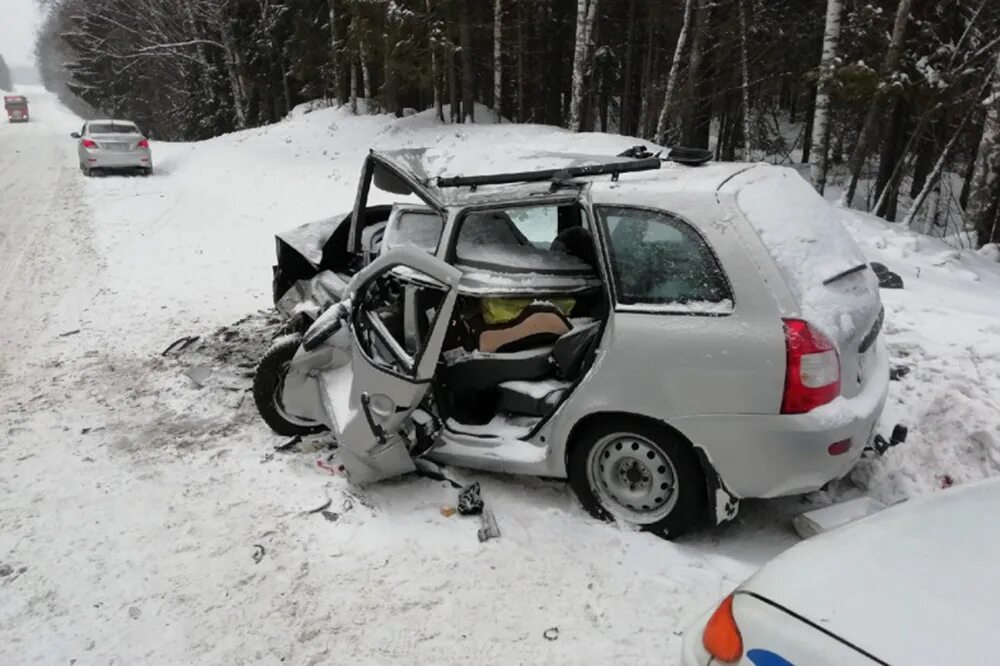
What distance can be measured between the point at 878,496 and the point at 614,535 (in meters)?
1.54

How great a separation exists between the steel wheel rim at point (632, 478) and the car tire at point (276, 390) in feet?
7.10

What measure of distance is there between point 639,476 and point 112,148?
18486mm

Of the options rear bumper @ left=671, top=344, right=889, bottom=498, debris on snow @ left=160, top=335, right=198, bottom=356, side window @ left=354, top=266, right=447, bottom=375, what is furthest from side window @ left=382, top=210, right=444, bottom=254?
debris on snow @ left=160, top=335, right=198, bottom=356

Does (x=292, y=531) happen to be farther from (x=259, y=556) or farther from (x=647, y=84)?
(x=647, y=84)

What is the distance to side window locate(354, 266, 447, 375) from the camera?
375 centimetres

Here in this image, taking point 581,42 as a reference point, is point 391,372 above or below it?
below

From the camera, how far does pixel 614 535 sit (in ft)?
11.3

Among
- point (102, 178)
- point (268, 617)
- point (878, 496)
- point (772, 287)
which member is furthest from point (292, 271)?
point (102, 178)

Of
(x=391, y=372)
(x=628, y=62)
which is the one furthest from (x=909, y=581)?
(x=628, y=62)

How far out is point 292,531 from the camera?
3.61 m

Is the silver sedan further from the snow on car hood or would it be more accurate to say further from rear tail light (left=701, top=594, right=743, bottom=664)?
rear tail light (left=701, top=594, right=743, bottom=664)

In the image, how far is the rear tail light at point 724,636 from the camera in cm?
180

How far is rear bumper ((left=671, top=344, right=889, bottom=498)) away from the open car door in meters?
1.35

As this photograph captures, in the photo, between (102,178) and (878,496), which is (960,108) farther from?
(102,178)
